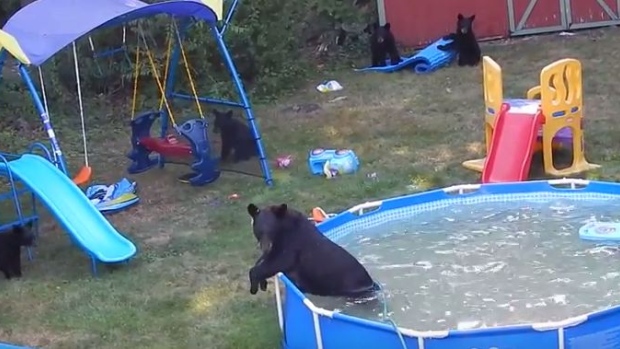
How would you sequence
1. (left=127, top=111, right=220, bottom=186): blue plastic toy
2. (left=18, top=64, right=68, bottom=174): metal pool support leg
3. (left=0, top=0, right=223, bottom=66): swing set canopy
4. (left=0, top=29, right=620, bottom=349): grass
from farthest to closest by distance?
(left=127, top=111, right=220, bottom=186): blue plastic toy → (left=18, top=64, right=68, bottom=174): metal pool support leg → (left=0, top=0, right=223, bottom=66): swing set canopy → (left=0, top=29, right=620, bottom=349): grass

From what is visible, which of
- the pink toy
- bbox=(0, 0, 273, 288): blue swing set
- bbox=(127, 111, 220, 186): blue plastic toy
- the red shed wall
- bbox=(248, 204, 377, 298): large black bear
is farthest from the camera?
the red shed wall

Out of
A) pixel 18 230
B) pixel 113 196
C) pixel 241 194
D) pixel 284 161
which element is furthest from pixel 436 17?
pixel 18 230

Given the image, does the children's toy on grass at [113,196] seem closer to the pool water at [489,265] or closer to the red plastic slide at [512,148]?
the pool water at [489,265]

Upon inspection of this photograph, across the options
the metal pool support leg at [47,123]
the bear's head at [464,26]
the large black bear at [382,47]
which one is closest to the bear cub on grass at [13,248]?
the metal pool support leg at [47,123]

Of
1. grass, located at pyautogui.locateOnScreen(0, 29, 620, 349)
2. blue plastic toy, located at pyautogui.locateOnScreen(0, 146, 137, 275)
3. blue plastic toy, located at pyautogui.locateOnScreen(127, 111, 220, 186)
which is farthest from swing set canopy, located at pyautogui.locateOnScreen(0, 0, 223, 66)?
grass, located at pyautogui.locateOnScreen(0, 29, 620, 349)

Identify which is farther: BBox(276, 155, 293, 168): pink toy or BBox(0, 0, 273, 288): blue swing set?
BBox(276, 155, 293, 168): pink toy

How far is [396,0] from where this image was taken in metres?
14.0

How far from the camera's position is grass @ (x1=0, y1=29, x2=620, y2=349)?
5.92 metres

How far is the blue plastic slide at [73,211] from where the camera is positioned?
22.2ft

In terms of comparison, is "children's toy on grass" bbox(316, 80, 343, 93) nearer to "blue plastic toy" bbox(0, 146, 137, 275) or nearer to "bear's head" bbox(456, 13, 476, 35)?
"bear's head" bbox(456, 13, 476, 35)

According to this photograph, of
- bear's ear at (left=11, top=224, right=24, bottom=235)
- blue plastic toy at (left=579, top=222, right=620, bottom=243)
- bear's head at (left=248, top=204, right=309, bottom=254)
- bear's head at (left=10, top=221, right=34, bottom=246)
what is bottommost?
blue plastic toy at (left=579, top=222, right=620, bottom=243)

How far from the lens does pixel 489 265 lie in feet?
20.0

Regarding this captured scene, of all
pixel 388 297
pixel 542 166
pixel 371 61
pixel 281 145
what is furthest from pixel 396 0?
pixel 388 297

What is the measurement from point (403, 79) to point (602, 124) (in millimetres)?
3305
